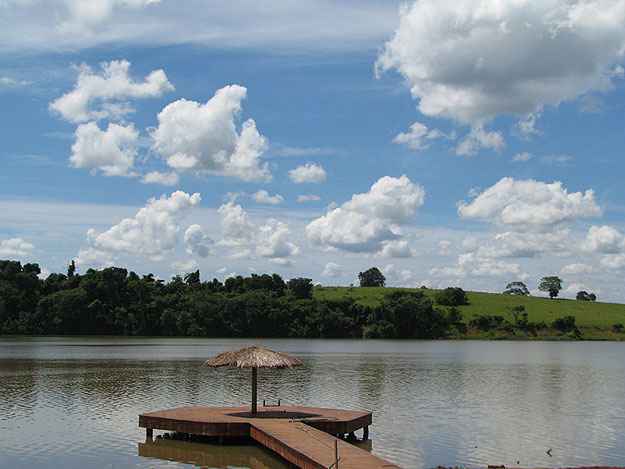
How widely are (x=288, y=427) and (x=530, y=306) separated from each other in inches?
6046

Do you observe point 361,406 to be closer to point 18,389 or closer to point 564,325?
point 18,389

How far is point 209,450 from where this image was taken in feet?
93.5

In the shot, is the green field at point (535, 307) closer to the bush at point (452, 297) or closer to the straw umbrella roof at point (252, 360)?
the bush at point (452, 297)

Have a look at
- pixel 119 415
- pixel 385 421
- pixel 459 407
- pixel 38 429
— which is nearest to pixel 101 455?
pixel 38 429

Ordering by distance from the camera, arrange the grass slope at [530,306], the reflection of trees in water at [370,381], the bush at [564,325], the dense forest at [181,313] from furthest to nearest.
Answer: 1. the grass slope at [530,306]
2. the bush at [564,325]
3. the dense forest at [181,313]
4. the reflection of trees in water at [370,381]

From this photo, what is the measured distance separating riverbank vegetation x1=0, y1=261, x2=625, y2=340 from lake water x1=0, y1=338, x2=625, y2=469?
79499 millimetres

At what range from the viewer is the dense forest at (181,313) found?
485 ft

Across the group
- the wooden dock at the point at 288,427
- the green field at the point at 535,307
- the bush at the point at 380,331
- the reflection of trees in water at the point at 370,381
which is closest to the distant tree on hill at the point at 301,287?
the green field at the point at 535,307

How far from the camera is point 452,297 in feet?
563

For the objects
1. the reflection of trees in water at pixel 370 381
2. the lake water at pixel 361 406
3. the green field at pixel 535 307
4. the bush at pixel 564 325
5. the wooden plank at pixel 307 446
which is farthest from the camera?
the green field at pixel 535 307

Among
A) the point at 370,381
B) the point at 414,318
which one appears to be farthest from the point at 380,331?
the point at 370,381

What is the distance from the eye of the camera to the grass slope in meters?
163

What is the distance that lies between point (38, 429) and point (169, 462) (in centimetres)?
780

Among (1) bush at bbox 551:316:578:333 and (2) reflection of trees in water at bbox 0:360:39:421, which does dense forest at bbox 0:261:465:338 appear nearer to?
(1) bush at bbox 551:316:578:333
